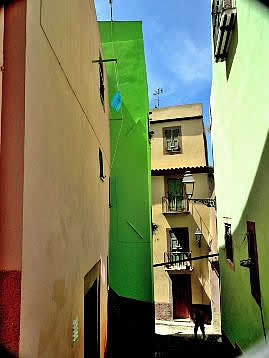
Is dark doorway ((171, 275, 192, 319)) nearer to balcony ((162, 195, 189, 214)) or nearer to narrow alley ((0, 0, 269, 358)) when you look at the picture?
balcony ((162, 195, 189, 214))

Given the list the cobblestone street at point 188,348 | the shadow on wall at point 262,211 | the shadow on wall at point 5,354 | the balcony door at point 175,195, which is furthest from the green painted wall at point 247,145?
the balcony door at point 175,195

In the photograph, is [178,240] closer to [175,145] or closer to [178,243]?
[178,243]

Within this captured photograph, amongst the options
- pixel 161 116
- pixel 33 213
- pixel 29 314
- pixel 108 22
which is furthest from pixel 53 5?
pixel 161 116

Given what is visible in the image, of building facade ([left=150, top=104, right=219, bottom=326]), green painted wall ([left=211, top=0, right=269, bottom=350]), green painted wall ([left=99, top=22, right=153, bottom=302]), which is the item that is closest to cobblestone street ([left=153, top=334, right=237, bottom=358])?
green painted wall ([left=211, top=0, right=269, bottom=350])

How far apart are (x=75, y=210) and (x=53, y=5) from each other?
2.53m

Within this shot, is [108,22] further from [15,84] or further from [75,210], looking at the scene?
[15,84]

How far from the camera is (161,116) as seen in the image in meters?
19.5

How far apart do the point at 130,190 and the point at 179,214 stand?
28.4 ft

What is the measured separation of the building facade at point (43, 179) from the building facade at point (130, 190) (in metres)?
4.75

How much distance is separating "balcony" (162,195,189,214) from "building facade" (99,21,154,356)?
8122 millimetres

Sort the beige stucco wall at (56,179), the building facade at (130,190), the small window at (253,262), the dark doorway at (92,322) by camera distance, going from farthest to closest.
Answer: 1. the building facade at (130,190)
2. the dark doorway at (92,322)
3. the small window at (253,262)
4. the beige stucco wall at (56,179)

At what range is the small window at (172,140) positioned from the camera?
19266 millimetres

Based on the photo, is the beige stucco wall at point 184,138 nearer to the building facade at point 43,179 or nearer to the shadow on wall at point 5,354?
the building facade at point 43,179

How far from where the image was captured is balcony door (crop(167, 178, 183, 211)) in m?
18.3
